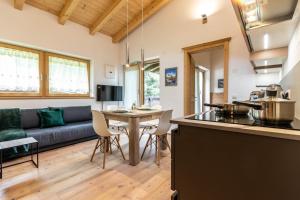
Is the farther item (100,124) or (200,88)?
(200,88)

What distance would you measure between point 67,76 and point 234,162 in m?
4.51

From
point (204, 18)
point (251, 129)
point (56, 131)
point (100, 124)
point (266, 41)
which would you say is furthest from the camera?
point (204, 18)

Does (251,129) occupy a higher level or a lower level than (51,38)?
lower

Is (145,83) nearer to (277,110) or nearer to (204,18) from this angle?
(204,18)

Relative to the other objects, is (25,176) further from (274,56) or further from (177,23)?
(177,23)

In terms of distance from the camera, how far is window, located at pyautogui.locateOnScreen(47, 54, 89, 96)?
13.5 ft

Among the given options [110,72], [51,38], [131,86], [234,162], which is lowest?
[234,162]

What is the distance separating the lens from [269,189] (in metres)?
0.93

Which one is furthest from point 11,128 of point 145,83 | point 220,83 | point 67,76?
point 220,83

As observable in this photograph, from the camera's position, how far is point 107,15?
13.8 feet

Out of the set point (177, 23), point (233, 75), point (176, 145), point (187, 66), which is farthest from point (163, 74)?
point (176, 145)

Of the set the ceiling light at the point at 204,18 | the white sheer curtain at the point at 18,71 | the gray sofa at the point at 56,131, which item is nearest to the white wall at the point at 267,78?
the ceiling light at the point at 204,18

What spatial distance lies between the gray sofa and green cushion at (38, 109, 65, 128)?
4.5 inches

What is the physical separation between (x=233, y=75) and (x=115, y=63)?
373 centimetres
